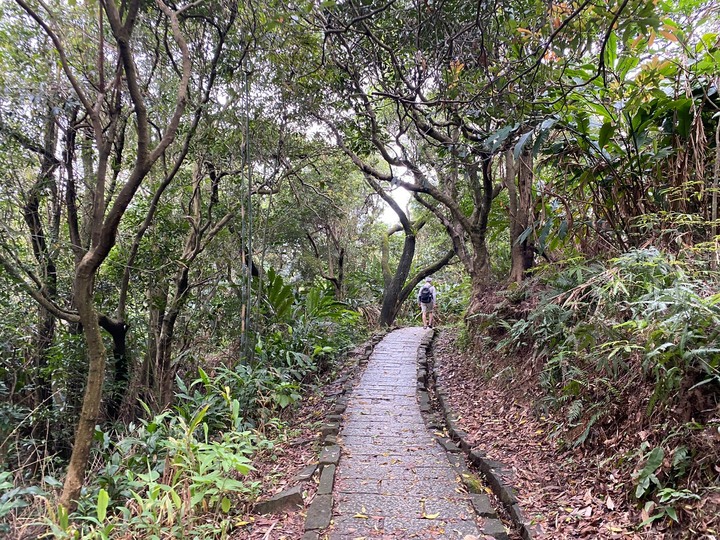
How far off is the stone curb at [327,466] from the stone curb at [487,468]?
102cm

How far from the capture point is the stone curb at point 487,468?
8.82 feet

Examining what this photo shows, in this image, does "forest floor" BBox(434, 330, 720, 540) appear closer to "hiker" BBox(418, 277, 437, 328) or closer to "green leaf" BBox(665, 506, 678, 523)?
"green leaf" BBox(665, 506, 678, 523)

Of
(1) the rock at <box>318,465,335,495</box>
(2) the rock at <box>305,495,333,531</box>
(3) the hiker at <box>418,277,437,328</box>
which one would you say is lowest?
(2) the rock at <box>305,495,333,531</box>

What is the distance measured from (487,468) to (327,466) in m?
1.33

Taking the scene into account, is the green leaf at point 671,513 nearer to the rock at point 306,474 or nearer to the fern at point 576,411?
the fern at point 576,411

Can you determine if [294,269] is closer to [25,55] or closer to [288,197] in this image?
[288,197]

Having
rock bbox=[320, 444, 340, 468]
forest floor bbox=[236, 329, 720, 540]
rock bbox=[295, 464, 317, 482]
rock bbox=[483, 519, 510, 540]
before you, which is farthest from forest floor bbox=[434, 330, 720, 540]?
rock bbox=[295, 464, 317, 482]

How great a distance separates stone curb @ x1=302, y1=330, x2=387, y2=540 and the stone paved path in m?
0.07

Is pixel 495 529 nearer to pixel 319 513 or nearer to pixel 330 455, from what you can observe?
pixel 319 513

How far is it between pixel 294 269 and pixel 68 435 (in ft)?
25.0

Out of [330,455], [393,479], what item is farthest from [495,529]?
[330,455]

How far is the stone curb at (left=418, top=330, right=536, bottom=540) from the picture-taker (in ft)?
8.82

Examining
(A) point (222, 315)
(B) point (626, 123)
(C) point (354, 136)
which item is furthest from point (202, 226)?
(B) point (626, 123)

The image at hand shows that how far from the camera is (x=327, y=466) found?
3.60 meters
